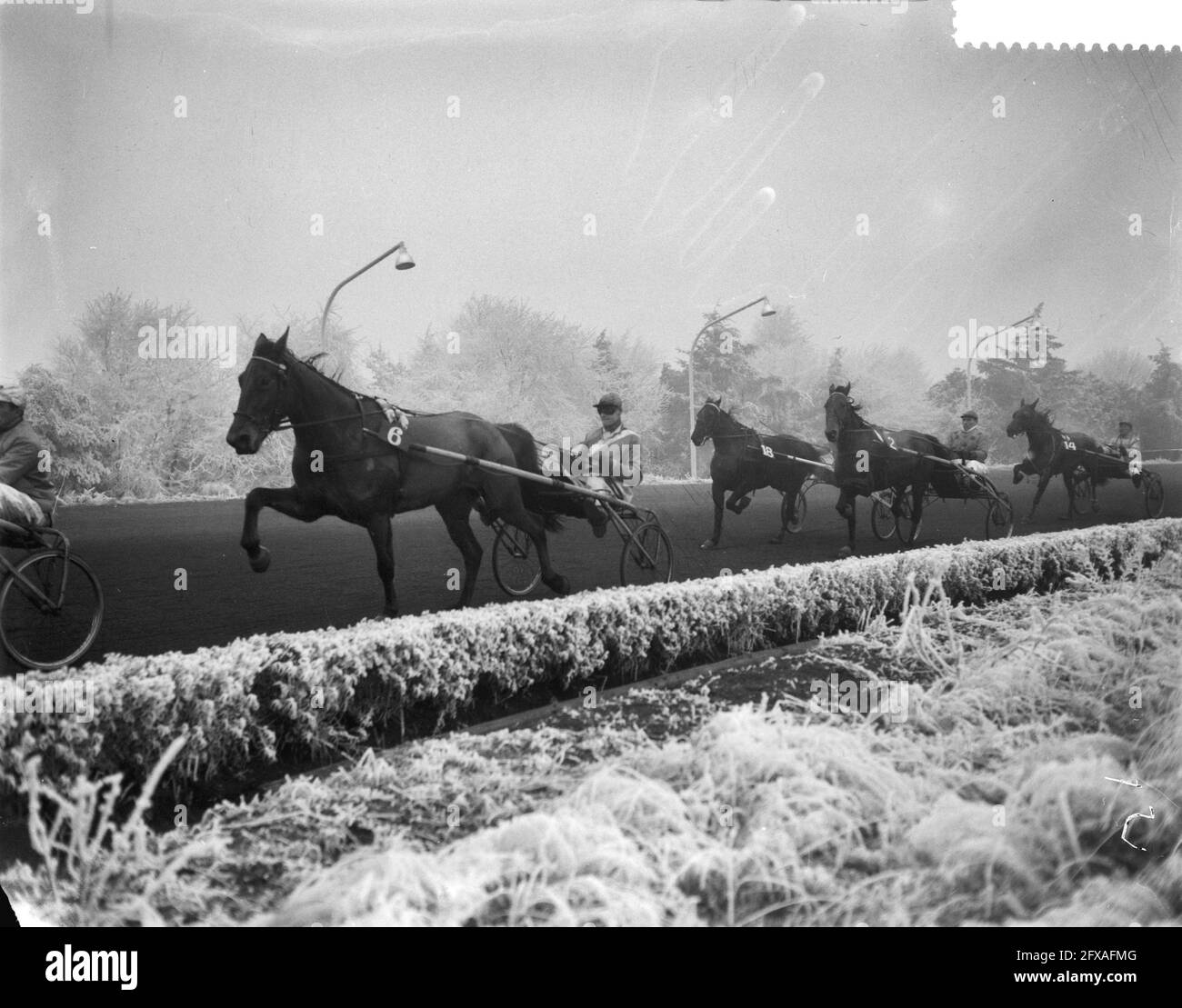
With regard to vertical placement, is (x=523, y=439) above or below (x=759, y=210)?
below

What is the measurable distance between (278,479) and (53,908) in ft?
7.16

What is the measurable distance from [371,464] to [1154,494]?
4652 mm

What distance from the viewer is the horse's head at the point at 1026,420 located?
19.7ft

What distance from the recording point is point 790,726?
3762 millimetres

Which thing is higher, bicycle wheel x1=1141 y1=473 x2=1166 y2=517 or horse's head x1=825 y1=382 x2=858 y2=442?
horse's head x1=825 y1=382 x2=858 y2=442

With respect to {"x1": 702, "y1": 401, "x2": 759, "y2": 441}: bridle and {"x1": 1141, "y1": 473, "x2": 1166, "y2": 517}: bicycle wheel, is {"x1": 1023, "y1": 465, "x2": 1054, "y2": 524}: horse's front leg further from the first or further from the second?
{"x1": 702, "y1": 401, "x2": 759, "y2": 441}: bridle

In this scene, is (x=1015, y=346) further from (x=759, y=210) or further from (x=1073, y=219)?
(x=759, y=210)

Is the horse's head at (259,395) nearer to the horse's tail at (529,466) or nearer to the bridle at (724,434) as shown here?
the horse's tail at (529,466)

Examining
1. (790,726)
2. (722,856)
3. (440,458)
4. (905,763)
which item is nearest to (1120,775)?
(905,763)

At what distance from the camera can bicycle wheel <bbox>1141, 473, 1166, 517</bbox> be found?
5.60 metres

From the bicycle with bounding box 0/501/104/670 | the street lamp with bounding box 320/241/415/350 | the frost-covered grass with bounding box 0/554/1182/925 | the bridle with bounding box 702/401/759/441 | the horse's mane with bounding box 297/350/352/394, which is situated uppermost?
the street lamp with bounding box 320/241/415/350

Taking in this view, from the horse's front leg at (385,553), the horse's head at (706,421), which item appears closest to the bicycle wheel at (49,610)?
the horse's front leg at (385,553)

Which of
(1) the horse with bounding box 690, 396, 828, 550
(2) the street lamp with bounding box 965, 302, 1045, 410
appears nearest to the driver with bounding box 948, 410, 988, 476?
(2) the street lamp with bounding box 965, 302, 1045, 410

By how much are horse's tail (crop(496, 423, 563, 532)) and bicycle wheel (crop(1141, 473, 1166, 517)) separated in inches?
140
